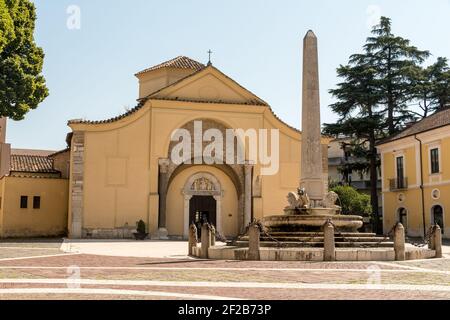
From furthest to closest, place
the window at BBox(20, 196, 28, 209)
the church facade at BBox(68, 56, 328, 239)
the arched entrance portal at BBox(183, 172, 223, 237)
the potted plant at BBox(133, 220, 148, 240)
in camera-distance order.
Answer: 1. the window at BBox(20, 196, 28, 209)
2. the arched entrance portal at BBox(183, 172, 223, 237)
3. the church facade at BBox(68, 56, 328, 239)
4. the potted plant at BBox(133, 220, 148, 240)

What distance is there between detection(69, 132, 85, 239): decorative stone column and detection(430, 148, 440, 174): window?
811 inches

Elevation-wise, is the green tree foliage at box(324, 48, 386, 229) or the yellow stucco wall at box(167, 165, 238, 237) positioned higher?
the green tree foliage at box(324, 48, 386, 229)

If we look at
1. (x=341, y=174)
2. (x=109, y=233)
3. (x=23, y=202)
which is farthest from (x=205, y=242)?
(x=341, y=174)

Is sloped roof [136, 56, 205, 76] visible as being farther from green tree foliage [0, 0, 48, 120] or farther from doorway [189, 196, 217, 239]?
green tree foliage [0, 0, 48, 120]

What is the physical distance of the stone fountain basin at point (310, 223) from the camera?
58.6 ft

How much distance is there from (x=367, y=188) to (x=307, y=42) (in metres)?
39.2

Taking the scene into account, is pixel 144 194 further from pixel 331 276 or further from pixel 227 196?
pixel 331 276

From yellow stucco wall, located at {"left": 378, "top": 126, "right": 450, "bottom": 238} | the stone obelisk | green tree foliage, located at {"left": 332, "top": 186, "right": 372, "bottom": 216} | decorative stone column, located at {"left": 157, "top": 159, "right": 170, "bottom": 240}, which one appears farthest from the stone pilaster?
the stone obelisk

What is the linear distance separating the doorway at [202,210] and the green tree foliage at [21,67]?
1053cm

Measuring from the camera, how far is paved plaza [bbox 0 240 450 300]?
337 inches

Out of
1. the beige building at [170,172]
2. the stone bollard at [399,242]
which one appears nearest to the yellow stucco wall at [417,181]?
the beige building at [170,172]

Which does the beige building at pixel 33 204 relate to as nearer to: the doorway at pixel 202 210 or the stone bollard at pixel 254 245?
the doorway at pixel 202 210

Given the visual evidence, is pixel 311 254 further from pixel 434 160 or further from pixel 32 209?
pixel 32 209

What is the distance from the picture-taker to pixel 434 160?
34.4 metres
